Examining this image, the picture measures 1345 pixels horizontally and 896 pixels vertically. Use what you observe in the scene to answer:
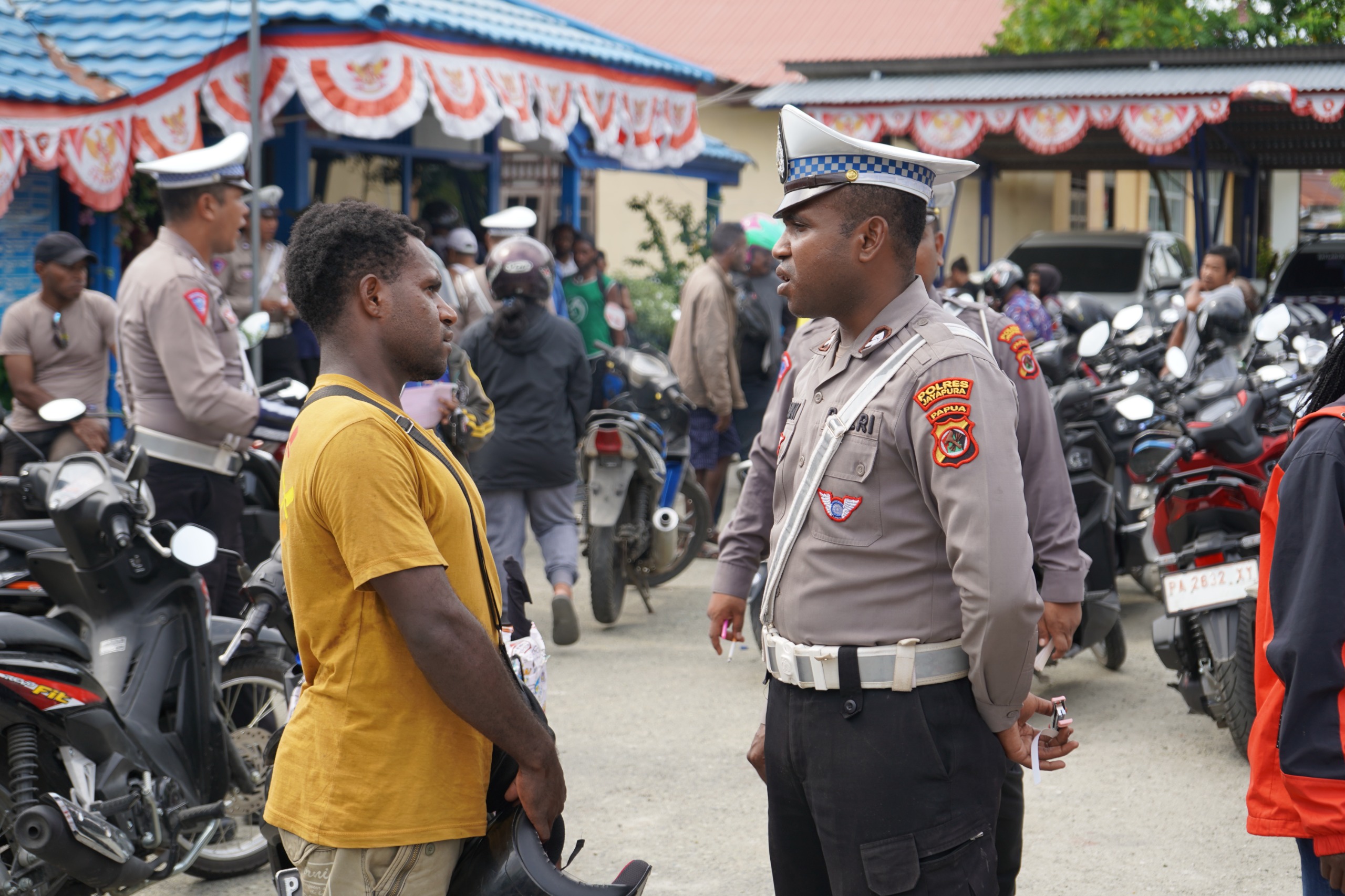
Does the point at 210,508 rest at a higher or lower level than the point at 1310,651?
lower

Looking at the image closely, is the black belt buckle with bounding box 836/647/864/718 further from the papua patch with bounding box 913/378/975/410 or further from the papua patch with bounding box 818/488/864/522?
the papua patch with bounding box 913/378/975/410

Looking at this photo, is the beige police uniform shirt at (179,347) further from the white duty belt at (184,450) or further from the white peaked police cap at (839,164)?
the white peaked police cap at (839,164)

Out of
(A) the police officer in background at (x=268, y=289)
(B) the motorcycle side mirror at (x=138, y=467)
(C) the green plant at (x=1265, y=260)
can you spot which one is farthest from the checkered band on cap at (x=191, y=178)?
(C) the green plant at (x=1265, y=260)

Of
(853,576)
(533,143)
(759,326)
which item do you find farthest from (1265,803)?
(533,143)

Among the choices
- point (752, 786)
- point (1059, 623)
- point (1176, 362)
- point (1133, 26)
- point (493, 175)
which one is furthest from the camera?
point (1133, 26)

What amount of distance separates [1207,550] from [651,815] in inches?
93.1

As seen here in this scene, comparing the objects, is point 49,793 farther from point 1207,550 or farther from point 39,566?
point 1207,550

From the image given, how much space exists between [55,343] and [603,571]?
A: 2998 mm

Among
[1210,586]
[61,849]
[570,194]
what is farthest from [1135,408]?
[570,194]

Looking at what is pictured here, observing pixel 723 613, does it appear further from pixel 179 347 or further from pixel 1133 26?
pixel 1133 26

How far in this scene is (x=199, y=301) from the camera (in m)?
4.68

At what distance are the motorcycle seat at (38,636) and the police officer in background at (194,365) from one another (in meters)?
0.93

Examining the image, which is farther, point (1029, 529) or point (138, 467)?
point (138, 467)

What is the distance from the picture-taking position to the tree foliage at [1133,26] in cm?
1730
